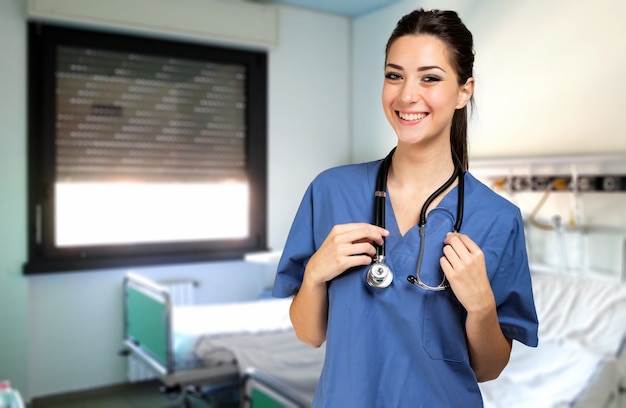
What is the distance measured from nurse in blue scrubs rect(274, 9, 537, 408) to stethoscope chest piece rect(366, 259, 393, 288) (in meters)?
0.02

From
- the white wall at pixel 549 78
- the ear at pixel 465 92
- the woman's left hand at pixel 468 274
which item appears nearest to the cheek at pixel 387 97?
the ear at pixel 465 92

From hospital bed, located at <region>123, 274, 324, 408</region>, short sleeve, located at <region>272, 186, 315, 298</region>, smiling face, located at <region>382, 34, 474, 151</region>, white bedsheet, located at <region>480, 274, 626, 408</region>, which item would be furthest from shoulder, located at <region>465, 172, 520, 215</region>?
hospital bed, located at <region>123, 274, 324, 408</region>

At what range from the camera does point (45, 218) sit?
345cm

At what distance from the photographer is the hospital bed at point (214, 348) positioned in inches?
105

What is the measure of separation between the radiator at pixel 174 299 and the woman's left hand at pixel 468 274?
3085mm

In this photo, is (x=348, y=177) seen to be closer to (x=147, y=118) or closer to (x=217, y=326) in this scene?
Answer: (x=217, y=326)

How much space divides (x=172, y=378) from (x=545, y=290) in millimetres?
1581

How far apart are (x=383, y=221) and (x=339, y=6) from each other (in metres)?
3.23

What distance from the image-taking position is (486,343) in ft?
3.01

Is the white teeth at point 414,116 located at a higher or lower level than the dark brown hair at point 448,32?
lower

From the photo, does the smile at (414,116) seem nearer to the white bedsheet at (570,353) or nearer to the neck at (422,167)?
the neck at (422,167)

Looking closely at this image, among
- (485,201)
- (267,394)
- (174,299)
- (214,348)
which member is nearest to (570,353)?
(267,394)

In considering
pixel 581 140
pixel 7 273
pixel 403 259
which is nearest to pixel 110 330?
pixel 7 273

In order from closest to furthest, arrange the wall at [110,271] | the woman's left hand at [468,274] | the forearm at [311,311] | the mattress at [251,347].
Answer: the woman's left hand at [468,274], the forearm at [311,311], the mattress at [251,347], the wall at [110,271]
